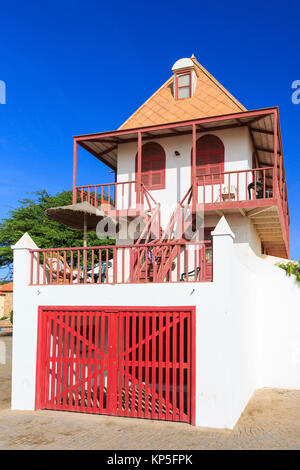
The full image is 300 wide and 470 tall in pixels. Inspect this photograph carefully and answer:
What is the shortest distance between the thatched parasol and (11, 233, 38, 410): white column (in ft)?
9.59

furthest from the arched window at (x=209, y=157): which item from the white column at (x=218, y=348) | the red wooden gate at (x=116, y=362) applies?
the red wooden gate at (x=116, y=362)

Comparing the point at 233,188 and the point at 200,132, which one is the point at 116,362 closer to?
the point at 233,188

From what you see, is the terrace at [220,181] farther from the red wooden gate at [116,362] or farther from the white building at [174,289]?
the red wooden gate at [116,362]

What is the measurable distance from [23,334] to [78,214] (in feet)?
16.0

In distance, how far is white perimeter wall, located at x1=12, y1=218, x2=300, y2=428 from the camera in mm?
8258

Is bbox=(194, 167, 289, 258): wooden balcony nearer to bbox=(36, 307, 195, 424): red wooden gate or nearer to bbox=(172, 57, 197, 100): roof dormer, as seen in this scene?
bbox=(172, 57, 197, 100): roof dormer

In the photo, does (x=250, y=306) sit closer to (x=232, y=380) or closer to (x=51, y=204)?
(x=232, y=380)

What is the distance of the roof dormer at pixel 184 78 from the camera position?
636 inches

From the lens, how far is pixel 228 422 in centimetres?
803

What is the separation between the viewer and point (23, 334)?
971cm

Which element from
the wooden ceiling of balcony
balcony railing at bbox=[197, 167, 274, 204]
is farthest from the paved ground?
the wooden ceiling of balcony

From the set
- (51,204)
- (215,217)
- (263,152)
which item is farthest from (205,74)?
(51,204)

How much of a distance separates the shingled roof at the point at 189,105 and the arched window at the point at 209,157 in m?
0.89

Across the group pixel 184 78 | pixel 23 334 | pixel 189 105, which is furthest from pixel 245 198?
pixel 23 334
